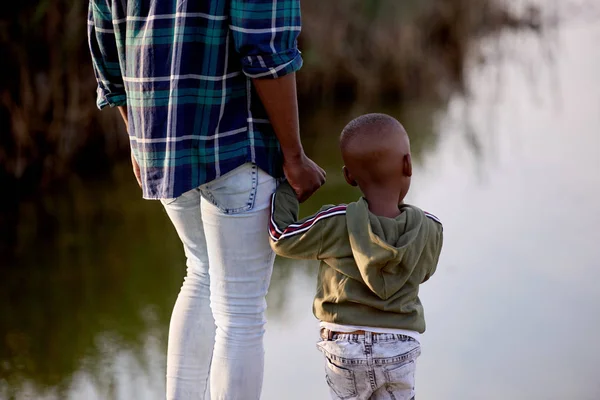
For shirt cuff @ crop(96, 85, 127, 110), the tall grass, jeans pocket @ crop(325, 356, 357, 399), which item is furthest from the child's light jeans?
the tall grass

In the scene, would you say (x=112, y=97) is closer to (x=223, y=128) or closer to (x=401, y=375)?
(x=223, y=128)

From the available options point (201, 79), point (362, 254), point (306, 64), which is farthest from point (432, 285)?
point (306, 64)

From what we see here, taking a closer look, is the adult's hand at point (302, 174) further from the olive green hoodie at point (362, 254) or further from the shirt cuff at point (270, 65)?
the shirt cuff at point (270, 65)

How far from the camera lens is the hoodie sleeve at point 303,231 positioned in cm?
158

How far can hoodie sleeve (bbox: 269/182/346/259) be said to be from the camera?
1.58 meters

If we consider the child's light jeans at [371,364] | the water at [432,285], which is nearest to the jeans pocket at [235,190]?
the child's light jeans at [371,364]

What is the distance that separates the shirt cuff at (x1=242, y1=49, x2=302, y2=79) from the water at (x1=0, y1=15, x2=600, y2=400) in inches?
42.0

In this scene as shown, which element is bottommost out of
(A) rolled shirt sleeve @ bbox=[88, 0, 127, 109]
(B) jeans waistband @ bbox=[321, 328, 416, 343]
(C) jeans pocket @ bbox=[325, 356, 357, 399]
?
(C) jeans pocket @ bbox=[325, 356, 357, 399]

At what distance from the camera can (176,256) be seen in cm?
336

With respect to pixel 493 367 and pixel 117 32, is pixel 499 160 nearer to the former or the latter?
pixel 493 367

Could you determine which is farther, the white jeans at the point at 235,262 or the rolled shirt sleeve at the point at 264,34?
the white jeans at the point at 235,262

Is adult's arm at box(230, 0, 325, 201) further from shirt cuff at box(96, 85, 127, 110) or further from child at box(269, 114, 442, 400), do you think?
shirt cuff at box(96, 85, 127, 110)

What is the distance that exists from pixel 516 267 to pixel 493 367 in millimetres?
743

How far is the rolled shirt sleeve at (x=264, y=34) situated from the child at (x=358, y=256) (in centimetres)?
20
